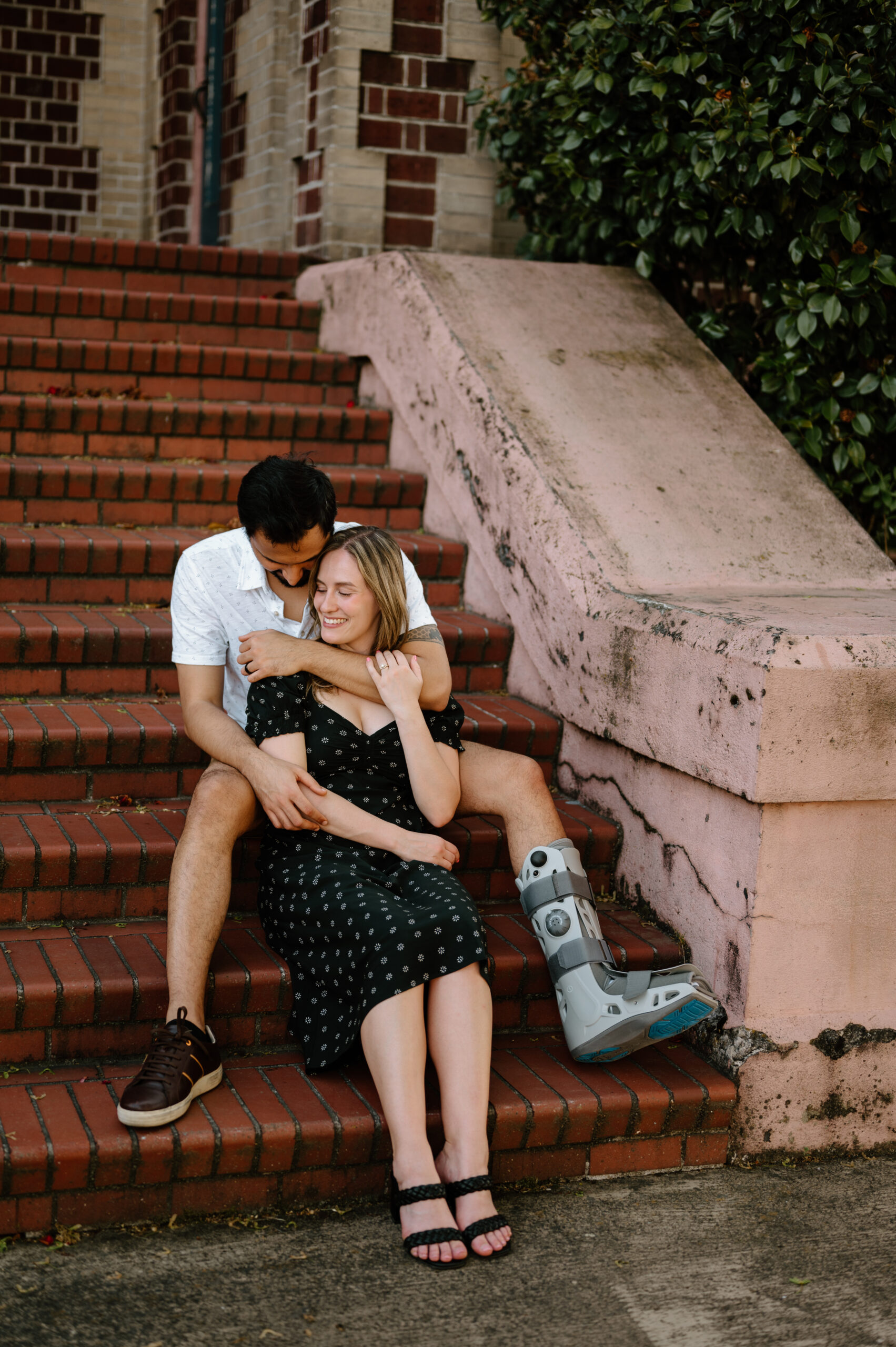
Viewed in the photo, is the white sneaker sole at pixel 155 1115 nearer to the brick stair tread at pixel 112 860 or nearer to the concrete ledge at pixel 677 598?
the brick stair tread at pixel 112 860

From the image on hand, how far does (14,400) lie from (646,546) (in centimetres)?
219

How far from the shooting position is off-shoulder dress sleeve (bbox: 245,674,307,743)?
2.86 meters

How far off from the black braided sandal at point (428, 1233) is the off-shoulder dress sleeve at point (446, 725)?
3.35 ft

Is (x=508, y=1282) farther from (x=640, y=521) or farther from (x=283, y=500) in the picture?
(x=640, y=521)

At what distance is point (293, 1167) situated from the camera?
251 cm

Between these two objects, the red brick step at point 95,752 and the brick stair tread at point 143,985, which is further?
the red brick step at point 95,752

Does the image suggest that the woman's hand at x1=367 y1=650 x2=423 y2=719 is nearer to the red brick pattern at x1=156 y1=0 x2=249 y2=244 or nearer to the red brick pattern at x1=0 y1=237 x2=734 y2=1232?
the red brick pattern at x1=0 y1=237 x2=734 y2=1232

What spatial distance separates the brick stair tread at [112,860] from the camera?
2916 mm

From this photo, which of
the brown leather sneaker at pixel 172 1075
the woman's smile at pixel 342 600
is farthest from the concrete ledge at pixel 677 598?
the brown leather sneaker at pixel 172 1075

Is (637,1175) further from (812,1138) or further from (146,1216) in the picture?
(146,1216)

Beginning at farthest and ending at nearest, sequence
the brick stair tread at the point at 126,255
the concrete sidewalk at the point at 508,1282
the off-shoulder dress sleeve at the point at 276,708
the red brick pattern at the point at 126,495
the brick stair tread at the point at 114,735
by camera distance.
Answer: the brick stair tread at the point at 126,255 → the red brick pattern at the point at 126,495 → the brick stair tread at the point at 114,735 → the off-shoulder dress sleeve at the point at 276,708 → the concrete sidewalk at the point at 508,1282

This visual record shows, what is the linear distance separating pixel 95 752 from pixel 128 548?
33.0 inches

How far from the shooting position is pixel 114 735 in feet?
10.7

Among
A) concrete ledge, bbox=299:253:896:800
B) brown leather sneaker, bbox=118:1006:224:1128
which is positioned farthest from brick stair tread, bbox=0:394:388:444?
brown leather sneaker, bbox=118:1006:224:1128
